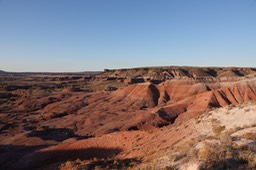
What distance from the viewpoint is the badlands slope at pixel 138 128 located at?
10359mm

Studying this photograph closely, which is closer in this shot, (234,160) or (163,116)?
(234,160)

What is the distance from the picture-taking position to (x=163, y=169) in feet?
28.5

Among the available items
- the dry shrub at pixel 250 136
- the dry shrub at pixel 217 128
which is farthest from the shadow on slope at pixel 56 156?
the dry shrub at pixel 250 136

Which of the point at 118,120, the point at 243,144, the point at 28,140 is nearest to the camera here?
the point at 243,144

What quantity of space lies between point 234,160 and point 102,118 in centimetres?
3883

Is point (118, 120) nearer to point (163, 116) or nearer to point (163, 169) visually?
point (163, 116)

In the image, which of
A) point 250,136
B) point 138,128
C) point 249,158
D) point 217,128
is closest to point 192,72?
point 138,128

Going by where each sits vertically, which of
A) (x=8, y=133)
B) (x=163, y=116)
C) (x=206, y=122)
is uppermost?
(x=206, y=122)

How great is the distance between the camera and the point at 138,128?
3838cm

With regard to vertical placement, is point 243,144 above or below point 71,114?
above

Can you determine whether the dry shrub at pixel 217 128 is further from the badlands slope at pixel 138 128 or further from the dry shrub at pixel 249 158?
the dry shrub at pixel 249 158

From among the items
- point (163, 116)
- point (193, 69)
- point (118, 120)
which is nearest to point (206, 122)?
point (163, 116)

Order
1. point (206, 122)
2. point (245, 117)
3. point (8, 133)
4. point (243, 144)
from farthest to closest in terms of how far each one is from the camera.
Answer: point (8, 133) < point (206, 122) < point (245, 117) < point (243, 144)

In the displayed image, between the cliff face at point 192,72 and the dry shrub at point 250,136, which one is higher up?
the cliff face at point 192,72
